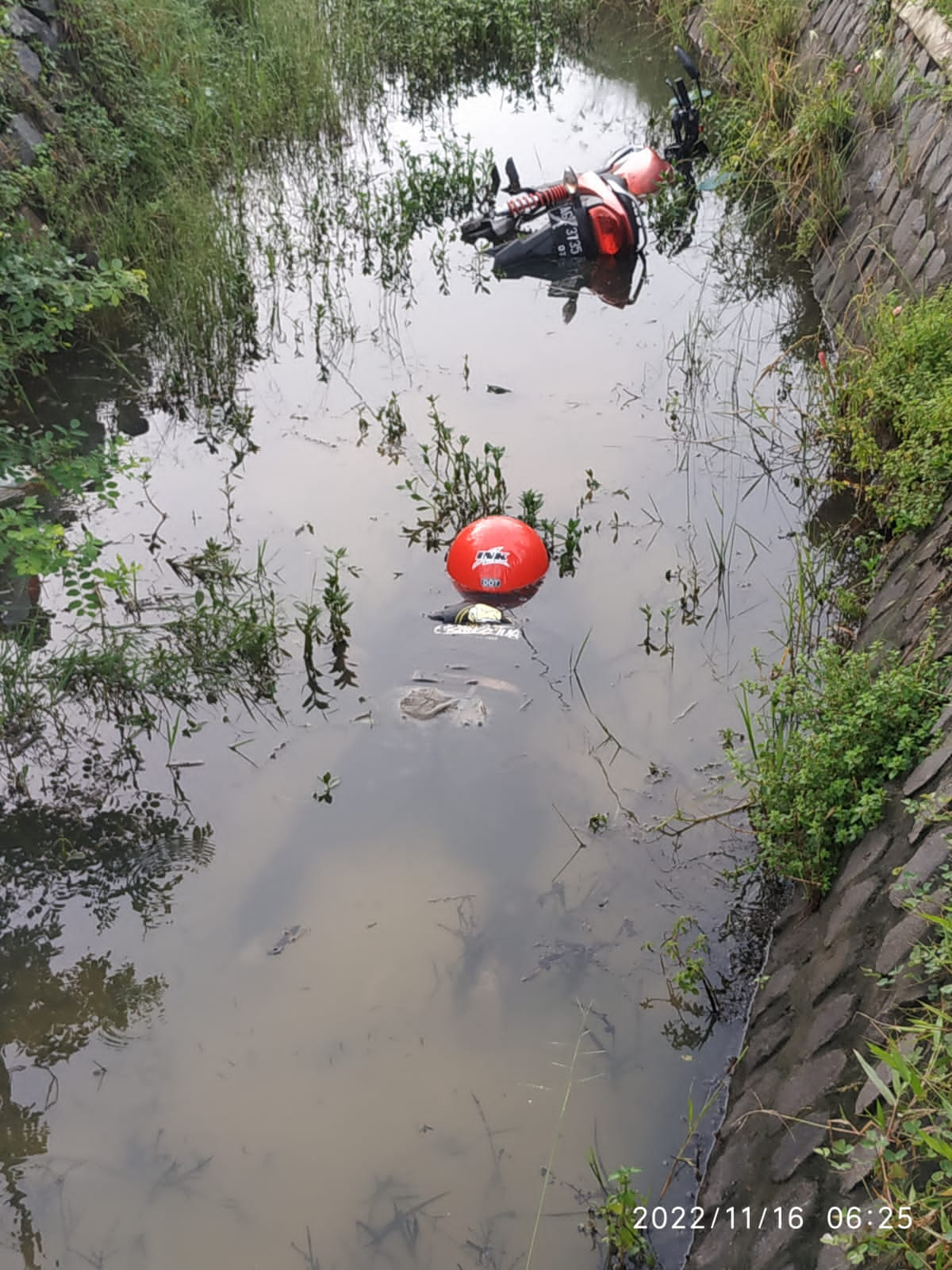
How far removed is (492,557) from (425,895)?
1808 mm

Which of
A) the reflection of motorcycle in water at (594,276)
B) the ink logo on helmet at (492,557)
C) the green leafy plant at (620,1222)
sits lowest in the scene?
the green leafy plant at (620,1222)

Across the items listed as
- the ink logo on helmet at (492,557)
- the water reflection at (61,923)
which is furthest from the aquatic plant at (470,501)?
the water reflection at (61,923)

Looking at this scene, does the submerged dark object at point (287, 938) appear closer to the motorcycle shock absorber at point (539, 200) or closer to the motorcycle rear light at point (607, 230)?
the motorcycle rear light at point (607, 230)

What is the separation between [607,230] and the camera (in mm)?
7574

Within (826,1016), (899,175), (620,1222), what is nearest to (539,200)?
(899,175)

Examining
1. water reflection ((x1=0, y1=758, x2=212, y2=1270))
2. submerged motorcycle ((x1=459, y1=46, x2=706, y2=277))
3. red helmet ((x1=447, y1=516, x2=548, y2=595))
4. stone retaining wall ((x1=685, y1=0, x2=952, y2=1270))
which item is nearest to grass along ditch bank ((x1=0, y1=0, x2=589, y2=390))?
submerged motorcycle ((x1=459, y1=46, x2=706, y2=277))

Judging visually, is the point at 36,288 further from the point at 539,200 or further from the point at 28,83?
the point at 539,200

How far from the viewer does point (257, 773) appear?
410 cm

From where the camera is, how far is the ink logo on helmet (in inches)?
189

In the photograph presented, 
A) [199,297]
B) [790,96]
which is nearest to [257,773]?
[199,297]

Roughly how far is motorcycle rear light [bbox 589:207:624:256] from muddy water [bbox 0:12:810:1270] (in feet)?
6.11

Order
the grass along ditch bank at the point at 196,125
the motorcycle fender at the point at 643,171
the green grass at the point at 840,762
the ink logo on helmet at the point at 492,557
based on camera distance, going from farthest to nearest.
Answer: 1. the motorcycle fender at the point at 643,171
2. the grass along ditch bank at the point at 196,125
3. the ink logo on helmet at the point at 492,557
4. the green grass at the point at 840,762

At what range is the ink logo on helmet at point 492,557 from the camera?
15.8ft

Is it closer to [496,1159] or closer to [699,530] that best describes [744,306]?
[699,530]
